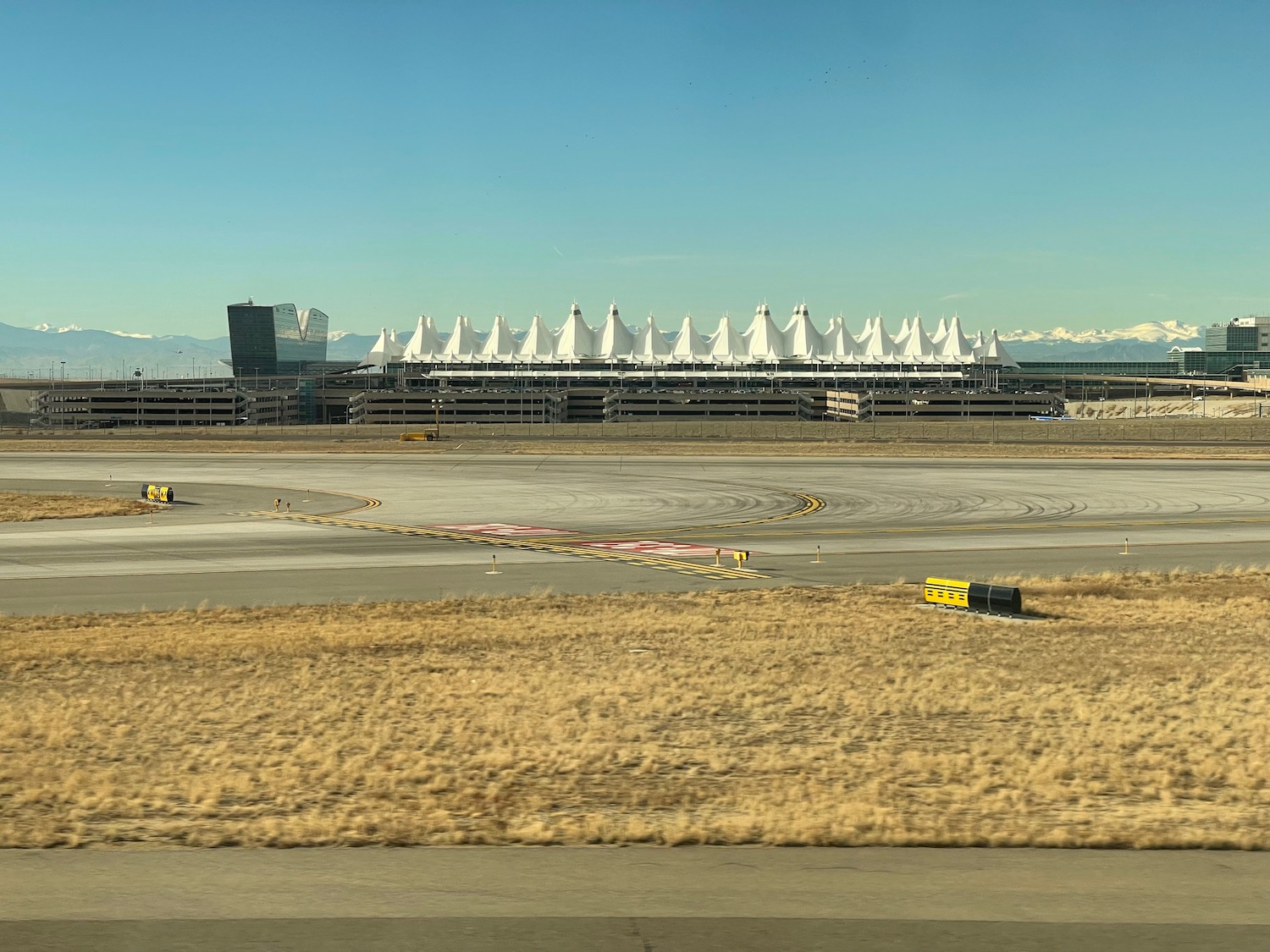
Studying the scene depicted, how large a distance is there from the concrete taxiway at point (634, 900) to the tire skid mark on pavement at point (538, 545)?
23.1m

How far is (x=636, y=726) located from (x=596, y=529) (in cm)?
2986

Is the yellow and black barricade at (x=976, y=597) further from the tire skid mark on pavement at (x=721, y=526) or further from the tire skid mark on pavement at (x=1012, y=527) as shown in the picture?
the tire skid mark on pavement at (x=721, y=526)

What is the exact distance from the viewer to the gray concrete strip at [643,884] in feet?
35.0

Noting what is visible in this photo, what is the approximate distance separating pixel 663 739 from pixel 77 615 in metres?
17.3

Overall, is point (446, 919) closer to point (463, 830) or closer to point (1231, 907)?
point (463, 830)

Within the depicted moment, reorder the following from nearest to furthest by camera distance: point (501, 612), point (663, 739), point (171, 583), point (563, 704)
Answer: point (663, 739) → point (563, 704) → point (501, 612) → point (171, 583)

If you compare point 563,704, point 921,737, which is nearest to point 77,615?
point 563,704

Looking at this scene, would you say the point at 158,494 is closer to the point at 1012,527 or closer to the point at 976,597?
the point at 1012,527

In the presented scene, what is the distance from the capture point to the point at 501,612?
29031mm

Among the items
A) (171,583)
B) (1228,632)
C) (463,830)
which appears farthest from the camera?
(171,583)

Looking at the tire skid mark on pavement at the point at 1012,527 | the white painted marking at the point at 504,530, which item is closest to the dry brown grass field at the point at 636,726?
the tire skid mark on pavement at the point at 1012,527

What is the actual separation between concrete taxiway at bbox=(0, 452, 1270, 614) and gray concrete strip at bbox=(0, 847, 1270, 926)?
19.5m

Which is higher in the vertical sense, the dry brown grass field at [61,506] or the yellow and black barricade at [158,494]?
the yellow and black barricade at [158,494]

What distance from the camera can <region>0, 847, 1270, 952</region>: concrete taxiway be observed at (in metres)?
9.95
